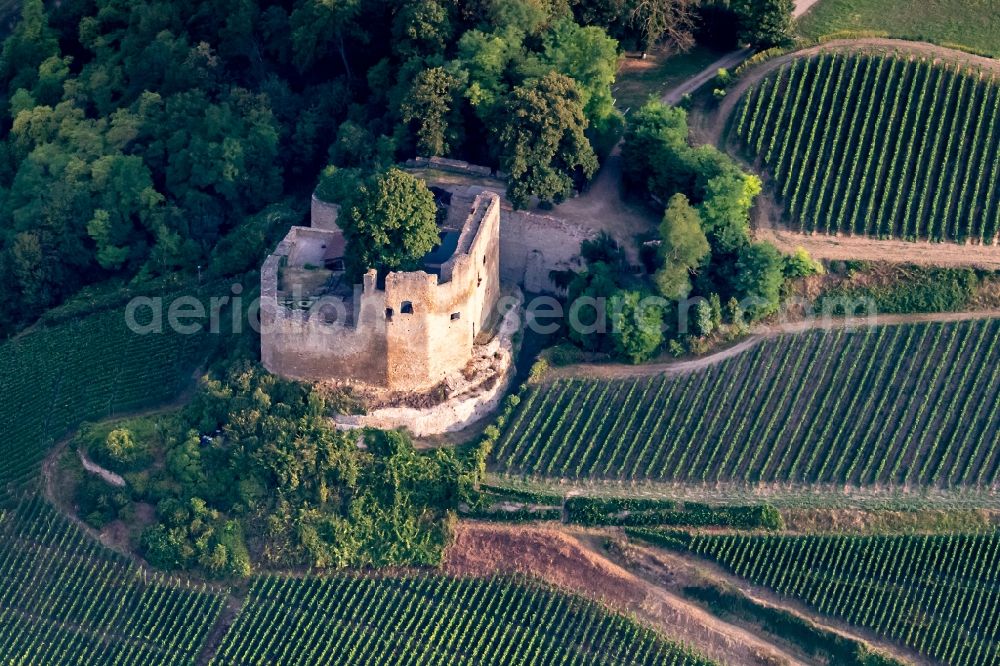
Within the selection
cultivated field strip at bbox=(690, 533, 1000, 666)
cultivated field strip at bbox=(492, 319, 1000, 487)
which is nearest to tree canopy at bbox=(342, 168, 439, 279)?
cultivated field strip at bbox=(492, 319, 1000, 487)

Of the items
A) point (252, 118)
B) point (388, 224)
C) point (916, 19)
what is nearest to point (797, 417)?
point (388, 224)

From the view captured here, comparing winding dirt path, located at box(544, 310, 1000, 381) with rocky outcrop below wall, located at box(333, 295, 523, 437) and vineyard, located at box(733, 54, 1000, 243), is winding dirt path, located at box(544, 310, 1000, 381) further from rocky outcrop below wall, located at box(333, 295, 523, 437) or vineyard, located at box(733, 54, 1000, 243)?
vineyard, located at box(733, 54, 1000, 243)

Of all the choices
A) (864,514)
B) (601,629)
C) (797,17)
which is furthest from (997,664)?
(797,17)

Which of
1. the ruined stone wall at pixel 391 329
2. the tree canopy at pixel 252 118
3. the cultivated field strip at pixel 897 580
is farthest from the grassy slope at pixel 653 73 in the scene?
the cultivated field strip at pixel 897 580

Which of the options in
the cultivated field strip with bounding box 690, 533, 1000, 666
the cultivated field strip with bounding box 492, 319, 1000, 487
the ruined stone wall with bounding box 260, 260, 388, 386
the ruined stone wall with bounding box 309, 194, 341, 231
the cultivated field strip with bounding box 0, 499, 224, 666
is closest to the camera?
the cultivated field strip with bounding box 690, 533, 1000, 666

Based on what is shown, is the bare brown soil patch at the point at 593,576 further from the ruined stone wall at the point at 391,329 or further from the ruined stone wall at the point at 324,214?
the ruined stone wall at the point at 324,214

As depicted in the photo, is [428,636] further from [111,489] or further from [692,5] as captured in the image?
[692,5]

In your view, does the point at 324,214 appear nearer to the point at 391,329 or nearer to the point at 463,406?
the point at 391,329
